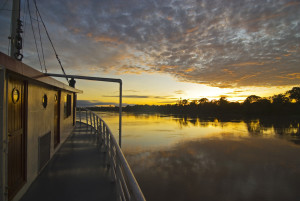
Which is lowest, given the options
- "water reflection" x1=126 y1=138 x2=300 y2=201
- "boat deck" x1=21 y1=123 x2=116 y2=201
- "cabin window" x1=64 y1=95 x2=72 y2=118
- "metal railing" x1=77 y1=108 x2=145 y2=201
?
"water reflection" x1=126 y1=138 x2=300 y2=201

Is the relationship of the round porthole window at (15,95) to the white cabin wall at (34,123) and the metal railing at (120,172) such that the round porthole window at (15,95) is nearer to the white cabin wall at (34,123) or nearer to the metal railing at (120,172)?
the white cabin wall at (34,123)

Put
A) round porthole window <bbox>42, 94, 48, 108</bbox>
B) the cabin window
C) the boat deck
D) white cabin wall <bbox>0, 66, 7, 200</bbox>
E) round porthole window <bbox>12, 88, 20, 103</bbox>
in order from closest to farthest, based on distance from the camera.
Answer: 1. white cabin wall <bbox>0, 66, 7, 200</bbox>
2. round porthole window <bbox>12, 88, 20, 103</bbox>
3. the boat deck
4. round porthole window <bbox>42, 94, 48, 108</bbox>
5. the cabin window

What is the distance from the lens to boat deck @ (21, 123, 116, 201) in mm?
2828

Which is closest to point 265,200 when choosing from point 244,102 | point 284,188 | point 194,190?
point 284,188

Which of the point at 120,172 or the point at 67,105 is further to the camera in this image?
the point at 67,105

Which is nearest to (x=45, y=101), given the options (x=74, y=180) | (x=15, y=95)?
(x=15, y=95)

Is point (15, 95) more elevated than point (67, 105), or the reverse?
point (15, 95)

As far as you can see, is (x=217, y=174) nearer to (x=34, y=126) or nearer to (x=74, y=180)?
(x=74, y=180)

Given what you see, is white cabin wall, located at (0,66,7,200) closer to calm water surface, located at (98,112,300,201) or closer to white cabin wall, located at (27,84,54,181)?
white cabin wall, located at (27,84,54,181)

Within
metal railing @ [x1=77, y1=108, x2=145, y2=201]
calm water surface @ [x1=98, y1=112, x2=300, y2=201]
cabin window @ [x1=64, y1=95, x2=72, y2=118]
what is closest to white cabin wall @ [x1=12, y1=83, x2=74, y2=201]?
metal railing @ [x1=77, y1=108, x2=145, y2=201]

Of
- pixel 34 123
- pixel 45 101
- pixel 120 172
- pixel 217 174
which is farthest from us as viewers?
pixel 217 174

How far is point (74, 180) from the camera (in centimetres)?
337

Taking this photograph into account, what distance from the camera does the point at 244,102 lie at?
70.8m

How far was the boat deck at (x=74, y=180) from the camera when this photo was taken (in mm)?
2828
